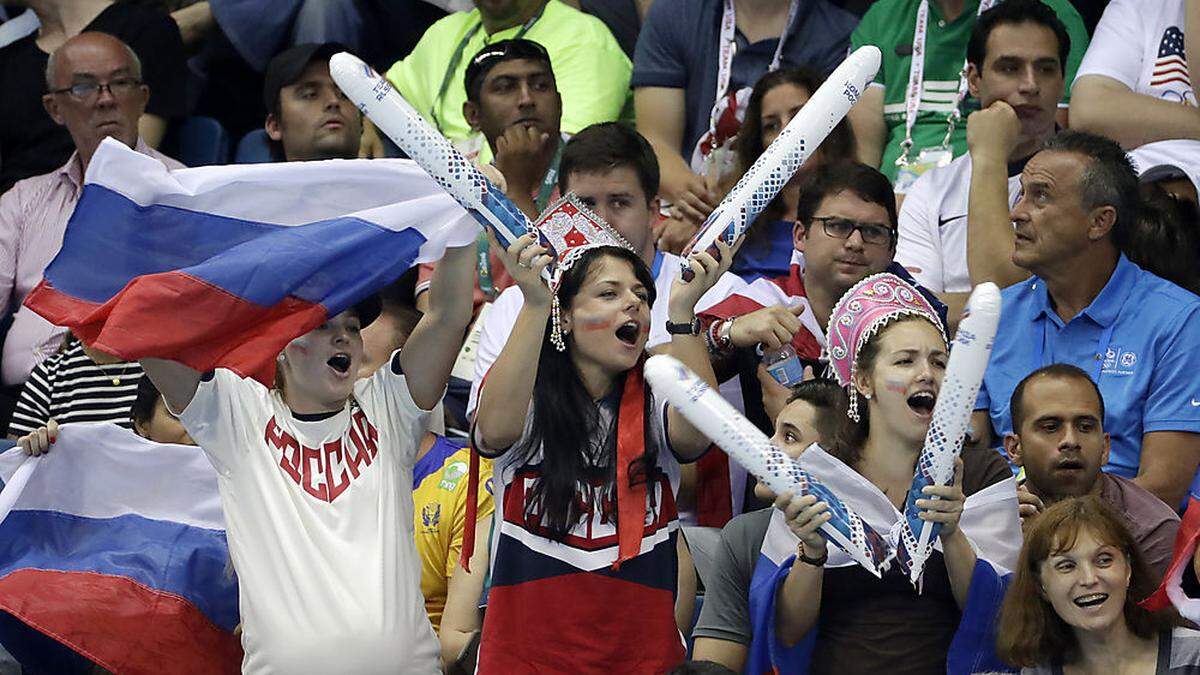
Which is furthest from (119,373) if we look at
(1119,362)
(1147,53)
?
(1147,53)

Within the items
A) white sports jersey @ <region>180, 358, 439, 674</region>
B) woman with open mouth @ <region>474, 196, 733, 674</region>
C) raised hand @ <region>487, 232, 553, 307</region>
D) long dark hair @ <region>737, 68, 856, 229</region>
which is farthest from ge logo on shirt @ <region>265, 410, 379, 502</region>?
long dark hair @ <region>737, 68, 856, 229</region>

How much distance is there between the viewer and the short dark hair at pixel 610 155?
18.2 ft

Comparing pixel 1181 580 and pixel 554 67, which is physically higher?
pixel 554 67

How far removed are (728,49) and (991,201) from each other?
1.57 meters

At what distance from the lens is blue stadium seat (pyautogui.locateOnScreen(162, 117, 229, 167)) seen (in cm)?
772

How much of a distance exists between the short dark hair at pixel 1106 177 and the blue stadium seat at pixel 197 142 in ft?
11.5

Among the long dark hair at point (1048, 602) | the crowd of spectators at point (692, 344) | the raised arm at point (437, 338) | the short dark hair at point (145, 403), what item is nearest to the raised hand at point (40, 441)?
the crowd of spectators at point (692, 344)

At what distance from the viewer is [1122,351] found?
531cm

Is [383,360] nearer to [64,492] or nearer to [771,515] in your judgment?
[64,492]

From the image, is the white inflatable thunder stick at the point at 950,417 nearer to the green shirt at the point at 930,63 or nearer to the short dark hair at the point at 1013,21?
the short dark hair at the point at 1013,21

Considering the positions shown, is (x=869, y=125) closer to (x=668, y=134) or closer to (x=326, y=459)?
(x=668, y=134)

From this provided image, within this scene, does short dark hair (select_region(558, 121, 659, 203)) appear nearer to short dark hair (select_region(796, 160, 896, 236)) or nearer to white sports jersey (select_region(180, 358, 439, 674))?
short dark hair (select_region(796, 160, 896, 236))

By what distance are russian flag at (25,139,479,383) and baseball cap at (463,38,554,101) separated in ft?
6.30

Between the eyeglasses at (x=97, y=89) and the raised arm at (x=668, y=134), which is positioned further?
the eyeglasses at (x=97, y=89)
